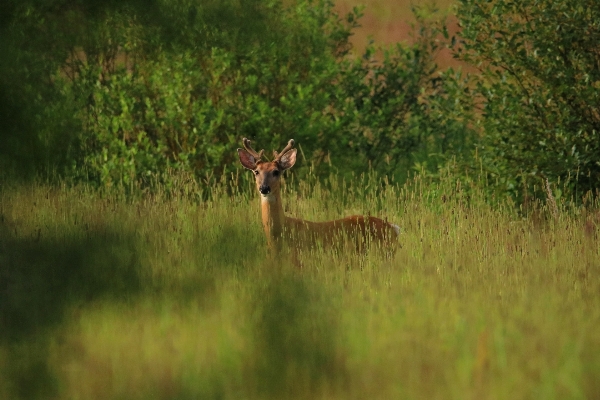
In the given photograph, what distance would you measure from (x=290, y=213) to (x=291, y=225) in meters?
1.54

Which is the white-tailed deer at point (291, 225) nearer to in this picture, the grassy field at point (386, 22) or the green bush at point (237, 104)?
the green bush at point (237, 104)

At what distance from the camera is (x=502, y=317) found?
5664 millimetres

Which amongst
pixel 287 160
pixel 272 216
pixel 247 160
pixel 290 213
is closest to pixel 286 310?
pixel 272 216

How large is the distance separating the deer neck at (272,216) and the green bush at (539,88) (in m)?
2.36

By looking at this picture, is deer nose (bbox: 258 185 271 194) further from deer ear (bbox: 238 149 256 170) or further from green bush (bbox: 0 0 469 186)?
green bush (bbox: 0 0 469 186)

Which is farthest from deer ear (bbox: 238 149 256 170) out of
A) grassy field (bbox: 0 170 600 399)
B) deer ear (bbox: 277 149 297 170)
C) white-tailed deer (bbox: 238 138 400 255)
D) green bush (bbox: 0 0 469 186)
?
green bush (bbox: 0 0 469 186)

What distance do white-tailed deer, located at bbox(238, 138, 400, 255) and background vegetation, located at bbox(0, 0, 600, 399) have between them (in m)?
0.26

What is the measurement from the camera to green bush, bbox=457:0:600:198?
8.62 m

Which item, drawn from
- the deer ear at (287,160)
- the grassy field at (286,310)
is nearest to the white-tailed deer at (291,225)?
the deer ear at (287,160)

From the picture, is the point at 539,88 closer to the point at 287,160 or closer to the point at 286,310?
the point at 287,160

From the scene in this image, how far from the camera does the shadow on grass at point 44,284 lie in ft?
17.3

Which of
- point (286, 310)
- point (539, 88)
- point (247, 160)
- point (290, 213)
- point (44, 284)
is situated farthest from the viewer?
point (290, 213)

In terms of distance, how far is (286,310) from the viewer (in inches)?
234

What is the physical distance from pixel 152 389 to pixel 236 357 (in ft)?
1.69
